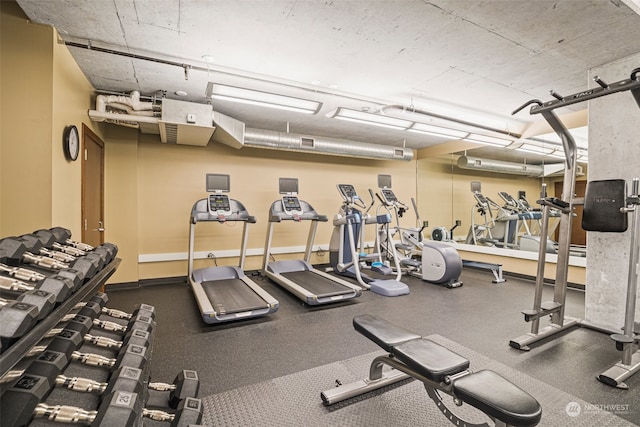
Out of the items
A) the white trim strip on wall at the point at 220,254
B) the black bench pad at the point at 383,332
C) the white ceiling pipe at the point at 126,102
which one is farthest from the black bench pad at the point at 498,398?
the white trim strip on wall at the point at 220,254

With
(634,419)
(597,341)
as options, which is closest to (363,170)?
(597,341)

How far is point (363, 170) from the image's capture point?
700cm

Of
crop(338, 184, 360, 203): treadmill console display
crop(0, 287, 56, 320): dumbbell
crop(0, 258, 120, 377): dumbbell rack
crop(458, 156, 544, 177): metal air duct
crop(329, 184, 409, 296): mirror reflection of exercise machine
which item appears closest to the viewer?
crop(0, 258, 120, 377): dumbbell rack

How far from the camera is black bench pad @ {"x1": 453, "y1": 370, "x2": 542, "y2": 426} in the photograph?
3.73 ft

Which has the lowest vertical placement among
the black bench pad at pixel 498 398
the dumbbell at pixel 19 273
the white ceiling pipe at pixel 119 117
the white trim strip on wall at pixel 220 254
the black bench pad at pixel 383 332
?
the white trim strip on wall at pixel 220 254

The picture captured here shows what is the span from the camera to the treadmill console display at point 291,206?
201 inches

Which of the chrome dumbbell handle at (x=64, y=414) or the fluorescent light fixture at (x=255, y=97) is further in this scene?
the fluorescent light fixture at (x=255, y=97)

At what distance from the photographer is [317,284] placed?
436cm

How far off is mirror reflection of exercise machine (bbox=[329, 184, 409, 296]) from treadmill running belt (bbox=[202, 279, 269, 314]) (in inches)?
65.9

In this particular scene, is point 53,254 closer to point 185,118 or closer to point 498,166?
point 185,118

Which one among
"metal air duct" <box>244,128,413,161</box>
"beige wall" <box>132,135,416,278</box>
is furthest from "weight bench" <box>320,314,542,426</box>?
"beige wall" <box>132,135,416,278</box>

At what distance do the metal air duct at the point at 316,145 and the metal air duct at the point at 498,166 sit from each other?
145 cm

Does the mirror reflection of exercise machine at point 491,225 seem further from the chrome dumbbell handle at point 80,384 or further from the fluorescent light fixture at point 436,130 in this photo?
the chrome dumbbell handle at point 80,384

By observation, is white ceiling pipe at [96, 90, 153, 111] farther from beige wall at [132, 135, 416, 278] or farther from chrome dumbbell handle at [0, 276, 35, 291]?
chrome dumbbell handle at [0, 276, 35, 291]
